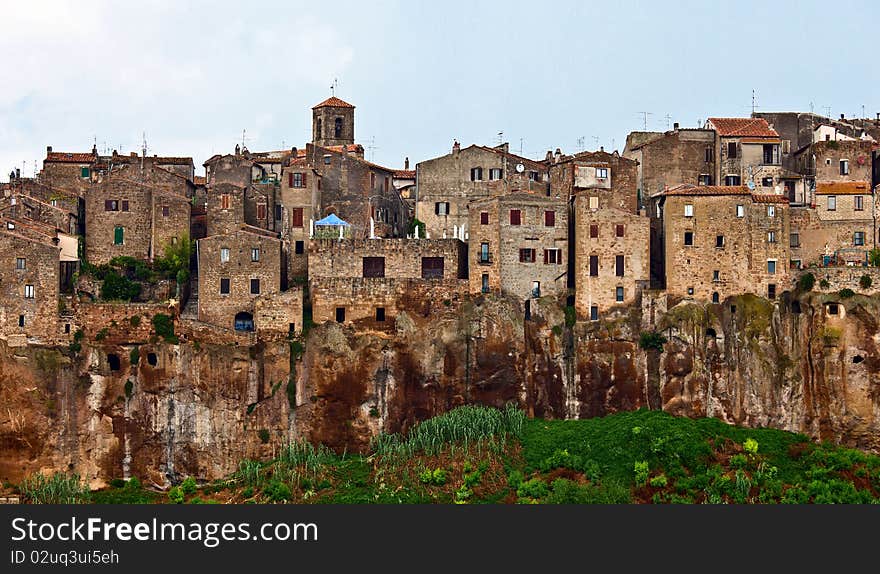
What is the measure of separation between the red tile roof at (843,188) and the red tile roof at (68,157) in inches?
1634

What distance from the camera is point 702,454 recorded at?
3182 inches

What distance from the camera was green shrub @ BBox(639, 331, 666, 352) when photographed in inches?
3578

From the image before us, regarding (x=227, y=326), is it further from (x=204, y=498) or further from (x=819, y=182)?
(x=819, y=182)

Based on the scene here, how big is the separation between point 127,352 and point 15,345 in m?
5.66

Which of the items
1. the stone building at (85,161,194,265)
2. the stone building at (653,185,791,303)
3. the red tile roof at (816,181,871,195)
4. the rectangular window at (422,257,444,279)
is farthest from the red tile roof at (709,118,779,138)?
the stone building at (85,161,194,265)

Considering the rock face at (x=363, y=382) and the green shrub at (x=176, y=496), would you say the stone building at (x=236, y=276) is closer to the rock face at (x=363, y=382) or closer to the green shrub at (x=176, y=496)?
the rock face at (x=363, y=382)

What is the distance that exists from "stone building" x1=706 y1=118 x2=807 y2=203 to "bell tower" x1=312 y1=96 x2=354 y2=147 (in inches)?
924

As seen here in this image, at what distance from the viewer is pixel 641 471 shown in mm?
80000

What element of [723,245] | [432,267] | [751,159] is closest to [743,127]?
[751,159]

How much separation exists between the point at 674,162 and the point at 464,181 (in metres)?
12.1

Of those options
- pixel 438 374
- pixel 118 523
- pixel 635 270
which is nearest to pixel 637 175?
pixel 635 270

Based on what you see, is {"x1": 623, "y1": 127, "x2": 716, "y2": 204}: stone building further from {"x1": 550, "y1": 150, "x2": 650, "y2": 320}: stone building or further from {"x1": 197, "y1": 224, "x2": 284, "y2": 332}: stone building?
{"x1": 197, "y1": 224, "x2": 284, "y2": 332}: stone building

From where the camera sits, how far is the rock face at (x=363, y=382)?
89.9 meters

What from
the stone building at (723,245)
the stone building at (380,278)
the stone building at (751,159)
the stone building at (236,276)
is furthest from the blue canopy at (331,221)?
the stone building at (751,159)
